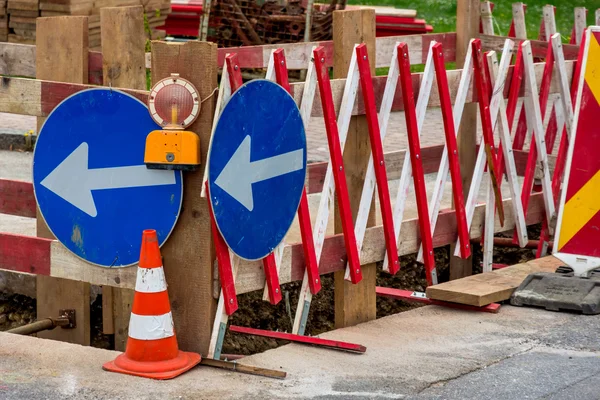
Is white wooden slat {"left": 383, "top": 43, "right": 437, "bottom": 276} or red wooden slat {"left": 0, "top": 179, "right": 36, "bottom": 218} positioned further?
white wooden slat {"left": 383, "top": 43, "right": 437, "bottom": 276}

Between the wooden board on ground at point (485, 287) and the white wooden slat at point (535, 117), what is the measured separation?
59cm

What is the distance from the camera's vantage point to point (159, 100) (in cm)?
507

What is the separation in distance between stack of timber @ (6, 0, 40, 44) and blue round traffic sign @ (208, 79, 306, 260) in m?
11.6

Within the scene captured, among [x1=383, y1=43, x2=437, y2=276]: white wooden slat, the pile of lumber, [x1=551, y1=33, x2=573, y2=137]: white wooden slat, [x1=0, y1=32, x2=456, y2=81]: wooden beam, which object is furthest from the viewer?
the pile of lumber

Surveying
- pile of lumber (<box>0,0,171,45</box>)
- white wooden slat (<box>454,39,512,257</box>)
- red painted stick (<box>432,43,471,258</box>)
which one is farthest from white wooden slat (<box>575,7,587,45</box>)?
pile of lumber (<box>0,0,171,45</box>)

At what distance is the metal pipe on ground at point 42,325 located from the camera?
241 inches

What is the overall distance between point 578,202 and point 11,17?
11.5m

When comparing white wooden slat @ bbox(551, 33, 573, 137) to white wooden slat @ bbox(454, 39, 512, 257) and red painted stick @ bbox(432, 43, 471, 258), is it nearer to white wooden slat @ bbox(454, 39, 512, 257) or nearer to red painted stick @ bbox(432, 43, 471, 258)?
white wooden slat @ bbox(454, 39, 512, 257)

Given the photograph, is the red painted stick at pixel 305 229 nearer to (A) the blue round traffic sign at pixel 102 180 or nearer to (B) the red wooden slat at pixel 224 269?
(B) the red wooden slat at pixel 224 269

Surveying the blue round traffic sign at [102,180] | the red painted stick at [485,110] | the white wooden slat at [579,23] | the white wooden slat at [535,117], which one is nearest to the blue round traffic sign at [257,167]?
the blue round traffic sign at [102,180]

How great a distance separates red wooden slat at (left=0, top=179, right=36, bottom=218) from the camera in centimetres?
580

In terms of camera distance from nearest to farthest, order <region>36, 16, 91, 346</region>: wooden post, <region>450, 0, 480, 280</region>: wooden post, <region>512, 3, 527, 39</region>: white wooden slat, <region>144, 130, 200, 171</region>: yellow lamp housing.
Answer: <region>144, 130, 200, 171</region>: yellow lamp housing → <region>36, 16, 91, 346</region>: wooden post → <region>450, 0, 480, 280</region>: wooden post → <region>512, 3, 527, 39</region>: white wooden slat

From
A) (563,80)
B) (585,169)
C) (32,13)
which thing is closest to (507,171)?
(585,169)

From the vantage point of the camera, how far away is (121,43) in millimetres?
6039
